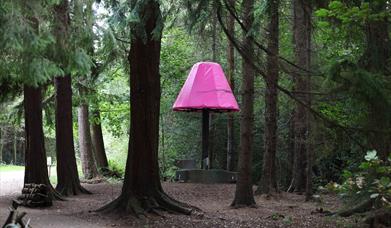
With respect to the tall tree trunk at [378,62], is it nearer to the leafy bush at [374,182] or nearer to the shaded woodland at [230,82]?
the shaded woodland at [230,82]

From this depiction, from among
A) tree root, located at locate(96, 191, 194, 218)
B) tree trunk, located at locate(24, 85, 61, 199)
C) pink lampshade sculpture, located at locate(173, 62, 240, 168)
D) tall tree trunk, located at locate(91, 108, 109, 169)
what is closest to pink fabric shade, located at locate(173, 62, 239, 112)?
pink lampshade sculpture, located at locate(173, 62, 240, 168)

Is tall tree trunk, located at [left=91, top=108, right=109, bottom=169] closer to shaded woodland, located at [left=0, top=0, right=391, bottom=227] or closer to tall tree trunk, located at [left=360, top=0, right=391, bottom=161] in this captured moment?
shaded woodland, located at [left=0, top=0, right=391, bottom=227]

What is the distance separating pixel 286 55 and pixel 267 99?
5.32 m

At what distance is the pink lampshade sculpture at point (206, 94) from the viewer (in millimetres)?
18266

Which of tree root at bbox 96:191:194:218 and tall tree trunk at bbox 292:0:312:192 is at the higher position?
tall tree trunk at bbox 292:0:312:192

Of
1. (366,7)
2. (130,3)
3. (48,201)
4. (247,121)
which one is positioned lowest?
(48,201)

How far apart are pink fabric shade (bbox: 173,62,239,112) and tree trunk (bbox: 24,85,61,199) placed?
5.74 metres

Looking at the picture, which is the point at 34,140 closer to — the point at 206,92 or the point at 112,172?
the point at 206,92

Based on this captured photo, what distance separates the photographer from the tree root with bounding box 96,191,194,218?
11355mm

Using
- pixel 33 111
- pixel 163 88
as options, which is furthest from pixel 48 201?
pixel 163 88

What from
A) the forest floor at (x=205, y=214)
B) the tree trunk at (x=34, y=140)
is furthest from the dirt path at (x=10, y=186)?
the tree trunk at (x=34, y=140)

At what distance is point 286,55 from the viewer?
19641mm

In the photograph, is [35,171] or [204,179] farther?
[204,179]

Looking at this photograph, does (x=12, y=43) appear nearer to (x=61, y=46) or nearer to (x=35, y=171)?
(x=61, y=46)
